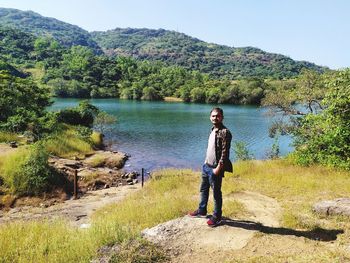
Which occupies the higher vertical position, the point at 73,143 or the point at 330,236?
the point at 330,236

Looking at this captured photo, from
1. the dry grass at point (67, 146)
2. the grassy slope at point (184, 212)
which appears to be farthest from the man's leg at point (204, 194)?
the dry grass at point (67, 146)

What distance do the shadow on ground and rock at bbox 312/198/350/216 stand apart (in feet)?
3.32

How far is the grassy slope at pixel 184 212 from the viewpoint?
7.06 metres

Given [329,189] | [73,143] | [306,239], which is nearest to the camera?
[306,239]

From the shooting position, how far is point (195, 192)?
45.4ft

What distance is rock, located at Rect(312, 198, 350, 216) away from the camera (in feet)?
31.0

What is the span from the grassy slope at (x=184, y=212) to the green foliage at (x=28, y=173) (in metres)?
6.34

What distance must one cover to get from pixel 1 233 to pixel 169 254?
3633 mm

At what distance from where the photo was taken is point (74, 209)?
15.6 m

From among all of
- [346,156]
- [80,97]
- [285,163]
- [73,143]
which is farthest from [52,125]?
[80,97]

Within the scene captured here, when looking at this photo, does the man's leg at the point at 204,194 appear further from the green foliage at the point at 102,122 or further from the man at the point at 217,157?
the green foliage at the point at 102,122

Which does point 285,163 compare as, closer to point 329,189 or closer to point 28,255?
point 329,189

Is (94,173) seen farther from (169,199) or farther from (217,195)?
(217,195)

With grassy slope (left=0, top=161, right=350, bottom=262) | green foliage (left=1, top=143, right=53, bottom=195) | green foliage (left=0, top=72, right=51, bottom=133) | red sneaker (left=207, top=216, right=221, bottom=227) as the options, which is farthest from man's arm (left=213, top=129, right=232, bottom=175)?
green foliage (left=0, top=72, right=51, bottom=133)
